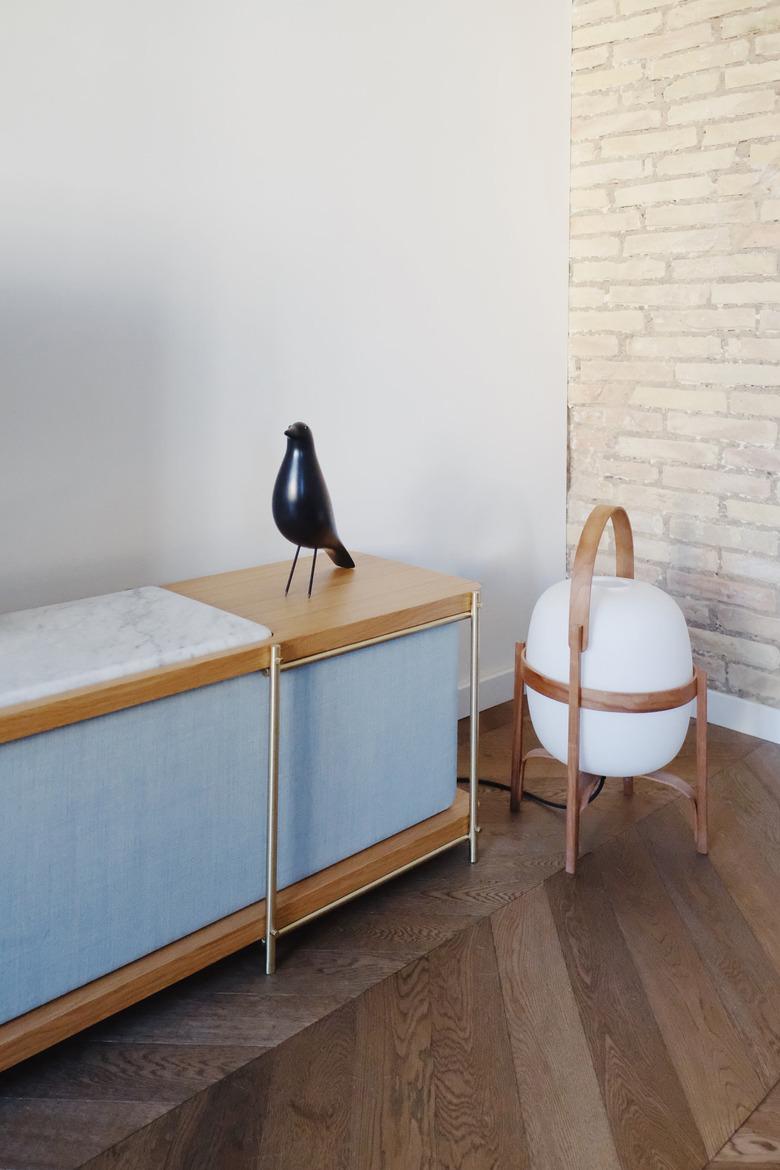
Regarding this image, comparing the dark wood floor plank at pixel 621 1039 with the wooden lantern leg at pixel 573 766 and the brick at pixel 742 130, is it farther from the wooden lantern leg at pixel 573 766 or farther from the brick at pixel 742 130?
the brick at pixel 742 130

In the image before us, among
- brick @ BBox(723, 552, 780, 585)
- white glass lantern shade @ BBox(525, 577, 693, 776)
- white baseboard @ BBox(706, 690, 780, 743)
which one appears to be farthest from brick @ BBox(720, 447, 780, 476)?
white glass lantern shade @ BBox(525, 577, 693, 776)

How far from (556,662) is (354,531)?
67 centimetres

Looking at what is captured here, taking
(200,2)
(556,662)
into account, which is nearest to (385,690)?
(556,662)

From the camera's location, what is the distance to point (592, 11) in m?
2.64

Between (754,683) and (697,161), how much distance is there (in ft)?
4.53

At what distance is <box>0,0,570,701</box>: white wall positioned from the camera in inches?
67.9

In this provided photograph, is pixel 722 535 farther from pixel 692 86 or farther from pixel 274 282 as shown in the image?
pixel 274 282

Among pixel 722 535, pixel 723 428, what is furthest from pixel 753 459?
pixel 722 535

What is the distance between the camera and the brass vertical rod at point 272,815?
1.50 meters

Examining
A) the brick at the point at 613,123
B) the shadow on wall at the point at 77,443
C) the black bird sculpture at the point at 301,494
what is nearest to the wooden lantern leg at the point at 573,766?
the black bird sculpture at the point at 301,494

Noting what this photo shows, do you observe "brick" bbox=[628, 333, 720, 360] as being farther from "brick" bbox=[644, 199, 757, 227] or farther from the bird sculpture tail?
the bird sculpture tail

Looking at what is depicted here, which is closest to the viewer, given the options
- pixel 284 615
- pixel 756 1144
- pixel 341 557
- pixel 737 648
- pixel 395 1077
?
pixel 756 1144

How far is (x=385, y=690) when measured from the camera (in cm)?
172

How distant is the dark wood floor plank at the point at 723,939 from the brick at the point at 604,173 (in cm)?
172
